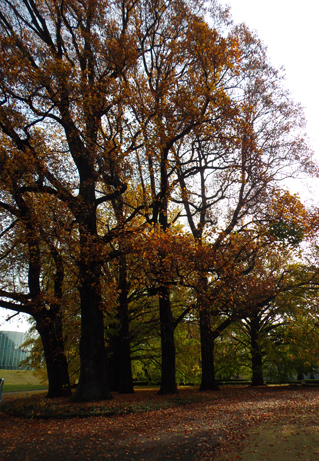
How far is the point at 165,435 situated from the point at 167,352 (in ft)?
29.4

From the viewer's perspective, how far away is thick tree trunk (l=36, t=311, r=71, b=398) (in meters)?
14.5

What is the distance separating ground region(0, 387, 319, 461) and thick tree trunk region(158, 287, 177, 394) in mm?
5288

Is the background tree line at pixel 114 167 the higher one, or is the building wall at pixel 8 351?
the background tree line at pixel 114 167

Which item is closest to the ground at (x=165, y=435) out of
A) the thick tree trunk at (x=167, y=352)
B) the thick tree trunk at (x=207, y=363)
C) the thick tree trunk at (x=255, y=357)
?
the thick tree trunk at (x=167, y=352)

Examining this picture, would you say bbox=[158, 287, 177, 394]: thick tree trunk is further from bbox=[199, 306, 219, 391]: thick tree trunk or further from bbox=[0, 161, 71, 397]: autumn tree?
bbox=[0, 161, 71, 397]: autumn tree

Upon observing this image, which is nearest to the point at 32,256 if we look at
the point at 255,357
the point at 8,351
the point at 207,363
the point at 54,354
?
the point at 54,354

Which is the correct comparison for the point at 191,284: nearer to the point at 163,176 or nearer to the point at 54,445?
the point at 163,176

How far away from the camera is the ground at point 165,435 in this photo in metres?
5.77

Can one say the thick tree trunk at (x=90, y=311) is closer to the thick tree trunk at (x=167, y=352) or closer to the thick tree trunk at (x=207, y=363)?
the thick tree trunk at (x=167, y=352)

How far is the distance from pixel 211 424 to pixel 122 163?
8.80 m

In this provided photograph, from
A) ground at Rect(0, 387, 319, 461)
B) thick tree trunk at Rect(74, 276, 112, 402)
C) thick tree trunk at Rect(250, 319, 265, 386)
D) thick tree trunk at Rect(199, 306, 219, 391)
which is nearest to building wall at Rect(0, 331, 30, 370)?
thick tree trunk at Rect(250, 319, 265, 386)

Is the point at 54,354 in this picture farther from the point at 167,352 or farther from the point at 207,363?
the point at 207,363

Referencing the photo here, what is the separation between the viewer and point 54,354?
1477 cm

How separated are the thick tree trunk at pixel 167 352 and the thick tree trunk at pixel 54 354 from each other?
A: 14.4 feet
